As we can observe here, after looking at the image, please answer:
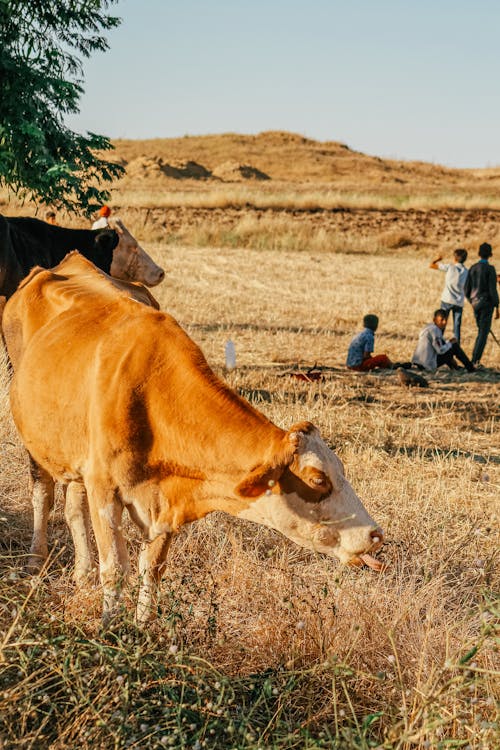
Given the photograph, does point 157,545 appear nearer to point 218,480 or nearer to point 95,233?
point 218,480

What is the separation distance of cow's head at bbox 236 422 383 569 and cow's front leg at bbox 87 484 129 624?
752mm

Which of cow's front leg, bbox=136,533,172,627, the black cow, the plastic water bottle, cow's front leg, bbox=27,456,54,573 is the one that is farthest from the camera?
the plastic water bottle

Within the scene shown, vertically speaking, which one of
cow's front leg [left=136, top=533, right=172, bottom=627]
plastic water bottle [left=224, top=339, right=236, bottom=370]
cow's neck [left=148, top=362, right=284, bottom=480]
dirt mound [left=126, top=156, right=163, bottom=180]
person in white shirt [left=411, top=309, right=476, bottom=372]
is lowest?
dirt mound [left=126, top=156, right=163, bottom=180]

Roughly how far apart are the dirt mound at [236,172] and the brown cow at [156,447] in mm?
56652

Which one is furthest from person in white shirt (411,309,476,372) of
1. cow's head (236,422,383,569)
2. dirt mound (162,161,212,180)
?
dirt mound (162,161,212,180)

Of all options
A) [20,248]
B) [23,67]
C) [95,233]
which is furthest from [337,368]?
[23,67]

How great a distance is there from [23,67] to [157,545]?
8.07 meters

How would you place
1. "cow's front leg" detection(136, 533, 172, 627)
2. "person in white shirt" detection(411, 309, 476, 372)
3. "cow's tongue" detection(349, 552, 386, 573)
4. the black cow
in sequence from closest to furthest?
"cow's tongue" detection(349, 552, 386, 573)
"cow's front leg" detection(136, 533, 172, 627)
the black cow
"person in white shirt" detection(411, 309, 476, 372)

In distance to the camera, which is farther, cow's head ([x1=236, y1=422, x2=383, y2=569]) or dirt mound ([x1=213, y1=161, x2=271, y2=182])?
dirt mound ([x1=213, y1=161, x2=271, y2=182])

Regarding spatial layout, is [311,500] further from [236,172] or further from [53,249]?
[236,172]

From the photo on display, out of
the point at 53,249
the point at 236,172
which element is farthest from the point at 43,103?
the point at 236,172

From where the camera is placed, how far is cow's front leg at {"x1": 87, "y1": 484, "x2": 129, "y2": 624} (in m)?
4.27

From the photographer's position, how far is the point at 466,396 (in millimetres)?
11609

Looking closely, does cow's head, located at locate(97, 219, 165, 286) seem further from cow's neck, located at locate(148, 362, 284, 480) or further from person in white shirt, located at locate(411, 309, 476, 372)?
cow's neck, located at locate(148, 362, 284, 480)
